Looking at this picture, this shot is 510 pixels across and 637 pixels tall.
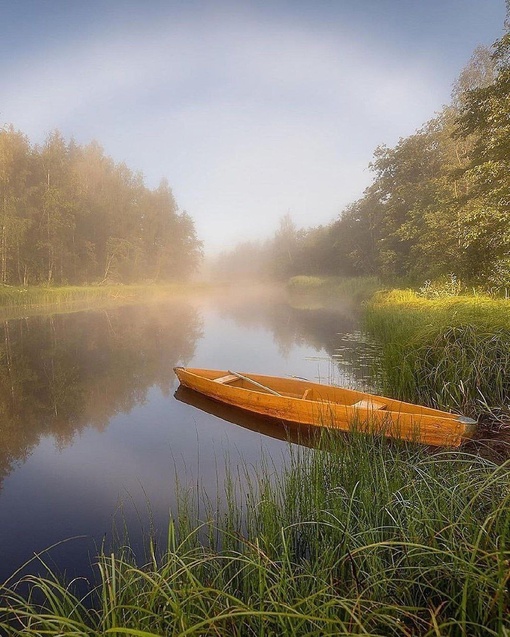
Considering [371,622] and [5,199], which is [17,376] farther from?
[5,199]

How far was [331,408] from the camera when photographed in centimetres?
507

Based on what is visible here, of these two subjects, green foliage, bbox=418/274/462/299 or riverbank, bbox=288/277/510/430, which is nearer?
riverbank, bbox=288/277/510/430

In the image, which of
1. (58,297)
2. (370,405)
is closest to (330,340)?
(370,405)

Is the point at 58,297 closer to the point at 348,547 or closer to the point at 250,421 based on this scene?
the point at 250,421

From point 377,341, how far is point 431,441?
18.1 ft

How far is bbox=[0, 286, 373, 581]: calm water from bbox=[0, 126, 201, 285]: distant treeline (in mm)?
15847

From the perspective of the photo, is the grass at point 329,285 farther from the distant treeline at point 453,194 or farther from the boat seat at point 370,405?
the boat seat at point 370,405

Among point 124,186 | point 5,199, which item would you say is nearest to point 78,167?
point 124,186

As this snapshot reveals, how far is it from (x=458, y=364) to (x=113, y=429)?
17.5 ft

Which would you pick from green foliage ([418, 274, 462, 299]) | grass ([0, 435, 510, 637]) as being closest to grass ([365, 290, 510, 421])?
grass ([0, 435, 510, 637])

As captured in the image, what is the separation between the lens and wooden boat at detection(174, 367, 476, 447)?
14.2 feet

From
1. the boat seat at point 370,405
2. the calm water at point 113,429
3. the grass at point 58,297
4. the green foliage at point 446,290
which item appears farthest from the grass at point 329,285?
the boat seat at point 370,405

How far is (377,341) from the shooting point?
9.81 metres

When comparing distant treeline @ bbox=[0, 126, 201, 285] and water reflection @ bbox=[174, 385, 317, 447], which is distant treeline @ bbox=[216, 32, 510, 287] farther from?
distant treeline @ bbox=[0, 126, 201, 285]
